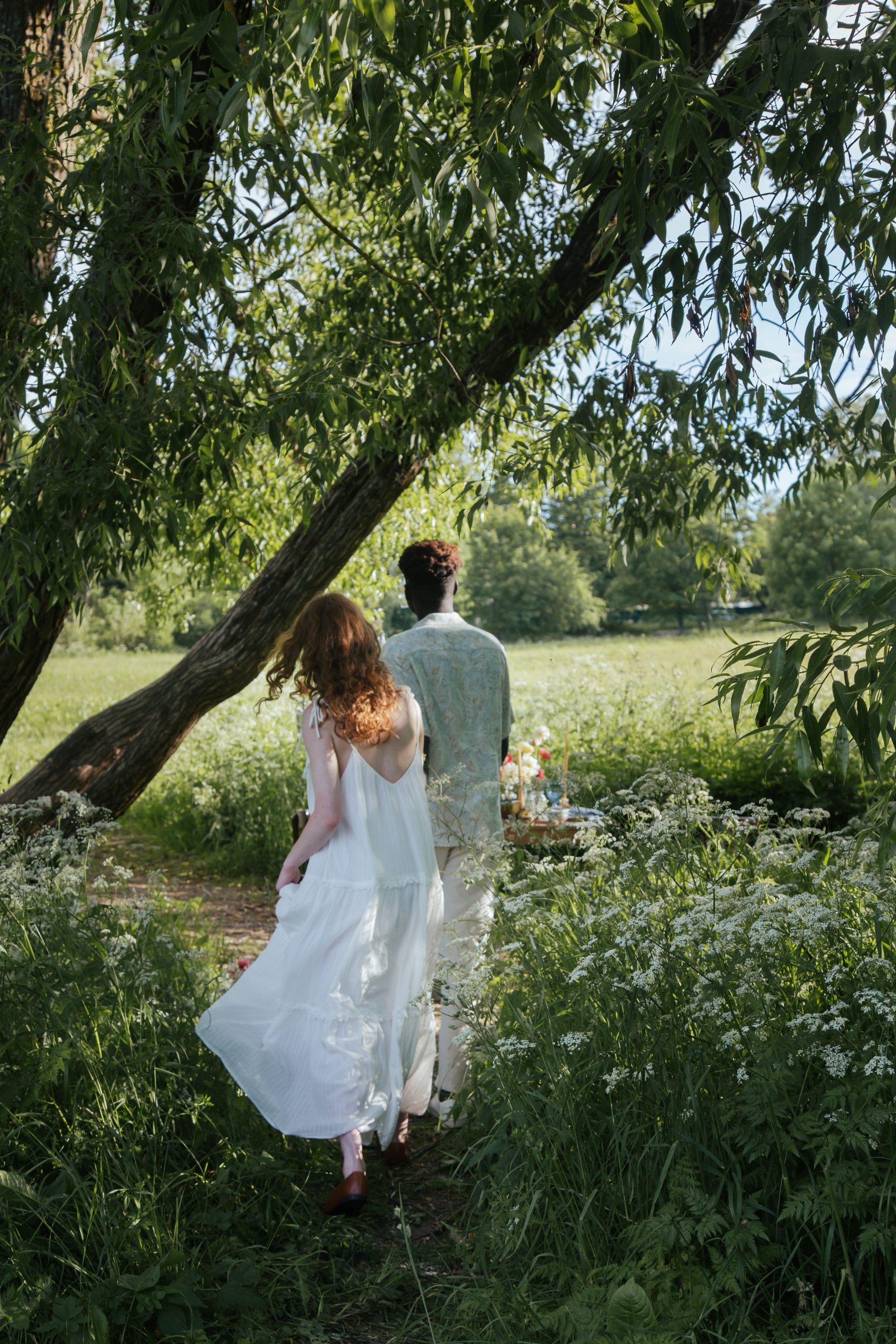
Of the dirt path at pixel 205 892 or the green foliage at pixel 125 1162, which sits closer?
the green foliage at pixel 125 1162

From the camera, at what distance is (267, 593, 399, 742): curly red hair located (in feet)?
11.9

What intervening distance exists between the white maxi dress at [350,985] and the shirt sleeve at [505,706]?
543mm

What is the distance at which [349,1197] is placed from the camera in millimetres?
3271

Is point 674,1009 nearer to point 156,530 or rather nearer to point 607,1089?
point 607,1089

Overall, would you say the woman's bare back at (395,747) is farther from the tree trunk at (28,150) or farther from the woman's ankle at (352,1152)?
the tree trunk at (28,150)

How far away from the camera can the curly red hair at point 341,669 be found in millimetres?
3619

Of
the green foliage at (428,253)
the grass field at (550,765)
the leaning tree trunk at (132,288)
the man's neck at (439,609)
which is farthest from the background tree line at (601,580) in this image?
the man's neck at (439,609)

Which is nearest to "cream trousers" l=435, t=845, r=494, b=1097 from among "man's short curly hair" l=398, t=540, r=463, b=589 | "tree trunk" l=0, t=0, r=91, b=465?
"man's short curly hair" l=398, t=540, r=463, b=589

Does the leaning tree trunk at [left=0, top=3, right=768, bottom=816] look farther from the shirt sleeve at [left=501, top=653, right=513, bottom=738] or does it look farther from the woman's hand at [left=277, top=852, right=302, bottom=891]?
the woman's hand at [left=277, top=852, right=302, bottom=891]

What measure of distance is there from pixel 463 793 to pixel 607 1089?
1.68 m

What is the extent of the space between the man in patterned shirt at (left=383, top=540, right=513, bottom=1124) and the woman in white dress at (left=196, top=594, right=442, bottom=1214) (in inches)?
11.5

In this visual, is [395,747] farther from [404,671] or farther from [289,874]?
[289,874]

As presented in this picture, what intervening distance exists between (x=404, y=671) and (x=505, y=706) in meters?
0.45

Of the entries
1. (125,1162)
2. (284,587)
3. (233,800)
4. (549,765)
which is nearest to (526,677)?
(233,800)
